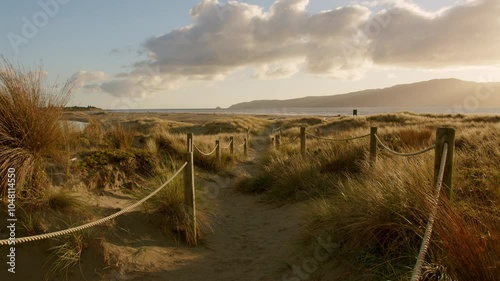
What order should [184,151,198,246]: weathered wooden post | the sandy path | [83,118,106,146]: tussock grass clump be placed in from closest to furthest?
the sandy path, [184,151,198,246]: weathered wooden post, [83,118,106,146]: tussock grass clump

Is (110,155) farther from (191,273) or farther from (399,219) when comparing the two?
(399,219)

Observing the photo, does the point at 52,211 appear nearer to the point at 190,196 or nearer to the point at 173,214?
the point at 173,214

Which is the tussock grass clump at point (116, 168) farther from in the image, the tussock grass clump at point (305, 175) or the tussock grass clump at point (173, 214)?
the tussock grass clump at point (305, 175)

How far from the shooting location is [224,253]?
15.8 feet

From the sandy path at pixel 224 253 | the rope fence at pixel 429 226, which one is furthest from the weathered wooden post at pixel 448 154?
the sandy path at pixel 224 253

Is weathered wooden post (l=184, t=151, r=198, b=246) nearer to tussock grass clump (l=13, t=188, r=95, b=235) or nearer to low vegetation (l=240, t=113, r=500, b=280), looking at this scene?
tussock grass clump (l=13, t=188, r=95, b=235)

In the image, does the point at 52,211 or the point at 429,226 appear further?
the point at 52,211

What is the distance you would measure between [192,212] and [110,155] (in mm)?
2476

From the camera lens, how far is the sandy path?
402cm

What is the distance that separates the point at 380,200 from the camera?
3.52 meters

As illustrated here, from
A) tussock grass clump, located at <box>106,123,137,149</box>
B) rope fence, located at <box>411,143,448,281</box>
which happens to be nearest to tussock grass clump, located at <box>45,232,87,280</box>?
rope fence, located at <box>411,143,448,281</box>

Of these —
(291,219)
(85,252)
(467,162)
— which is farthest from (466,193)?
(85,252)

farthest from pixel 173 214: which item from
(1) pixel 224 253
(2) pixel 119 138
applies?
(2) pixel 119 138

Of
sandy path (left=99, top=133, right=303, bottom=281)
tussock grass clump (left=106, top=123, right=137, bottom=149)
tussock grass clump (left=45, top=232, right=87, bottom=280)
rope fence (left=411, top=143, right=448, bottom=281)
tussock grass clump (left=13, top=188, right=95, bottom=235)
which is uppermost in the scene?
tussock grass clump (left=106, top=123, right=137, bottom=149)
